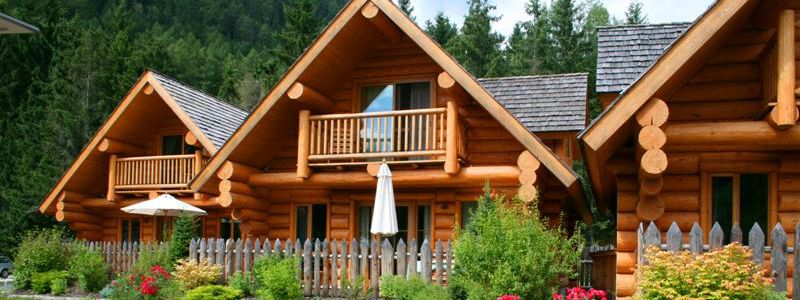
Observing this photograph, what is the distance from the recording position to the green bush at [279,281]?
45.3ft

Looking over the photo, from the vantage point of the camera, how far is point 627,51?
48.0 feet

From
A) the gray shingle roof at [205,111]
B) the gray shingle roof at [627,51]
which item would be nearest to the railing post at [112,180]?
the gray shingle roof at [205,111]

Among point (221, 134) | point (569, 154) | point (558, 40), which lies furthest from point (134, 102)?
point (558, 40)

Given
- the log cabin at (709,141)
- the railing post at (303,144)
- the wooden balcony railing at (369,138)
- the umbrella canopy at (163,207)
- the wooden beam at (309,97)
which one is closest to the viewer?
the log cabin at (709,141)

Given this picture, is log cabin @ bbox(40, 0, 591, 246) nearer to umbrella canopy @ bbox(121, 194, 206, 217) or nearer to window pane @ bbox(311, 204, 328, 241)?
window pane @ bbox(311, 204, 328, 241)

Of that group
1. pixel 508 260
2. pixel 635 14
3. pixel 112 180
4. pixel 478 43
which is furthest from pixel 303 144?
pixel 635 14

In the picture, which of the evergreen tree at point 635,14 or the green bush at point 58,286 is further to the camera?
the evergreen tree at point 635,14

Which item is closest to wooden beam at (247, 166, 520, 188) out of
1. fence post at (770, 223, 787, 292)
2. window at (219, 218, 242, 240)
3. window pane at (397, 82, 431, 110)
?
window pane at (397, 82, 431, 110)

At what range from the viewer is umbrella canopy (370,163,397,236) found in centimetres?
1459

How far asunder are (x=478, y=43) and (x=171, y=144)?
28576 mm

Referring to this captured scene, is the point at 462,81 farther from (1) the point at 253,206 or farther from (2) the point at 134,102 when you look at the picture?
(2) the point at 134,102

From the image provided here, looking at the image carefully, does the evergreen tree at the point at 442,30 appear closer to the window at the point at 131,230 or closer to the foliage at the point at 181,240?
the window at the point at 131,230

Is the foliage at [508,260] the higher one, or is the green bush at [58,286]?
the foliage at [508,260]

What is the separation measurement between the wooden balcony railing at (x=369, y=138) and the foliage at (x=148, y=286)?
3311 mm
